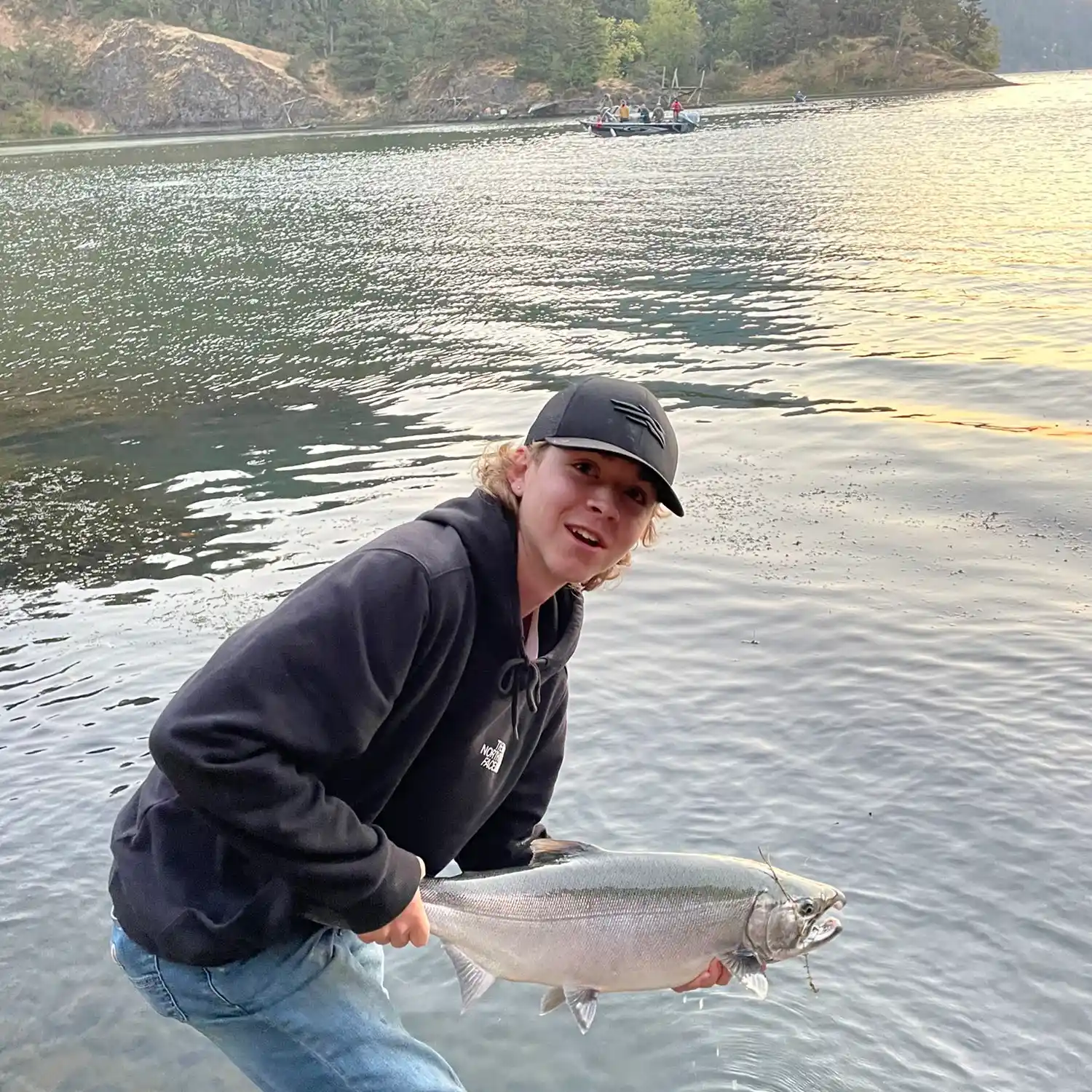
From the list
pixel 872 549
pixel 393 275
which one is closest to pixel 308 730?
pixel 872 549

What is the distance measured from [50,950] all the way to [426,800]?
11.8 feet

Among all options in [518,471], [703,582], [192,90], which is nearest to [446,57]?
[192,90]

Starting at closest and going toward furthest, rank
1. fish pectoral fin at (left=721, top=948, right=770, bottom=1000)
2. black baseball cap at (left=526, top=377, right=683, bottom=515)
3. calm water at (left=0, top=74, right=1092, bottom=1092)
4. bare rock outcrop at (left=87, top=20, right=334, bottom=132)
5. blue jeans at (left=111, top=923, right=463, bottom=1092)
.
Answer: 1. blue jeans at (left=111, top=923, right=463, bottom=1092)
2. black baseball cap at (left=526, top=377, right=683, bottom=515)
3. fish pectoral fin at (left=721, top=948, right=770, bottom=1000)
4. calm water at (left=0, top=74, right=1092, bottom=1092)
5. bare rock outcrop at (left=87, top=20, right=334, bottom=132)

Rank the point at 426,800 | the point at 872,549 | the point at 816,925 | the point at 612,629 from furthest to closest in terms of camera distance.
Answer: the point at 872,549
the point at 612,629
the point at 816,925
the point at 426,800

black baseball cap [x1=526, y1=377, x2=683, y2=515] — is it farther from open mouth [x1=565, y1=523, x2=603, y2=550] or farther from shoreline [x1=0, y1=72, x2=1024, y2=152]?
shoreline [x1=0, y1=72, x2=1024, y2=152]

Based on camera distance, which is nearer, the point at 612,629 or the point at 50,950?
the point at 50,950

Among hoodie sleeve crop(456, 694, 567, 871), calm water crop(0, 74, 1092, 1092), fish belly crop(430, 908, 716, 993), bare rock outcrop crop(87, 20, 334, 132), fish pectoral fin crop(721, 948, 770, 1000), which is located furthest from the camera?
bare rock outcrop crop(87, 20, 334, 132)

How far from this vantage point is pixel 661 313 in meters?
24.6

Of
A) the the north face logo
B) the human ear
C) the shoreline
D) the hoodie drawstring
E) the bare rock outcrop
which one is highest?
the bare rock outcrop

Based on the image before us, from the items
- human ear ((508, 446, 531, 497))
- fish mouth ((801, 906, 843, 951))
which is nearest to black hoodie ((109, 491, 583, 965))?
human ear ((508, 446, 531, 497))

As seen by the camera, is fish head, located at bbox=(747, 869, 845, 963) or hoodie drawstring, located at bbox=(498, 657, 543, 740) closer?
hoodie drawstring, located at bbox=(498, 657, 543, 740)

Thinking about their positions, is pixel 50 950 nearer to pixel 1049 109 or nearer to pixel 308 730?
pixel 308 730

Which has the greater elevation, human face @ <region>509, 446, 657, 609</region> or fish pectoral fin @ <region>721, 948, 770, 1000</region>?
human face @ <region>509, 446, 657, 609</region>

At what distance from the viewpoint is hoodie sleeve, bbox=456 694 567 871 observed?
3.86 m
